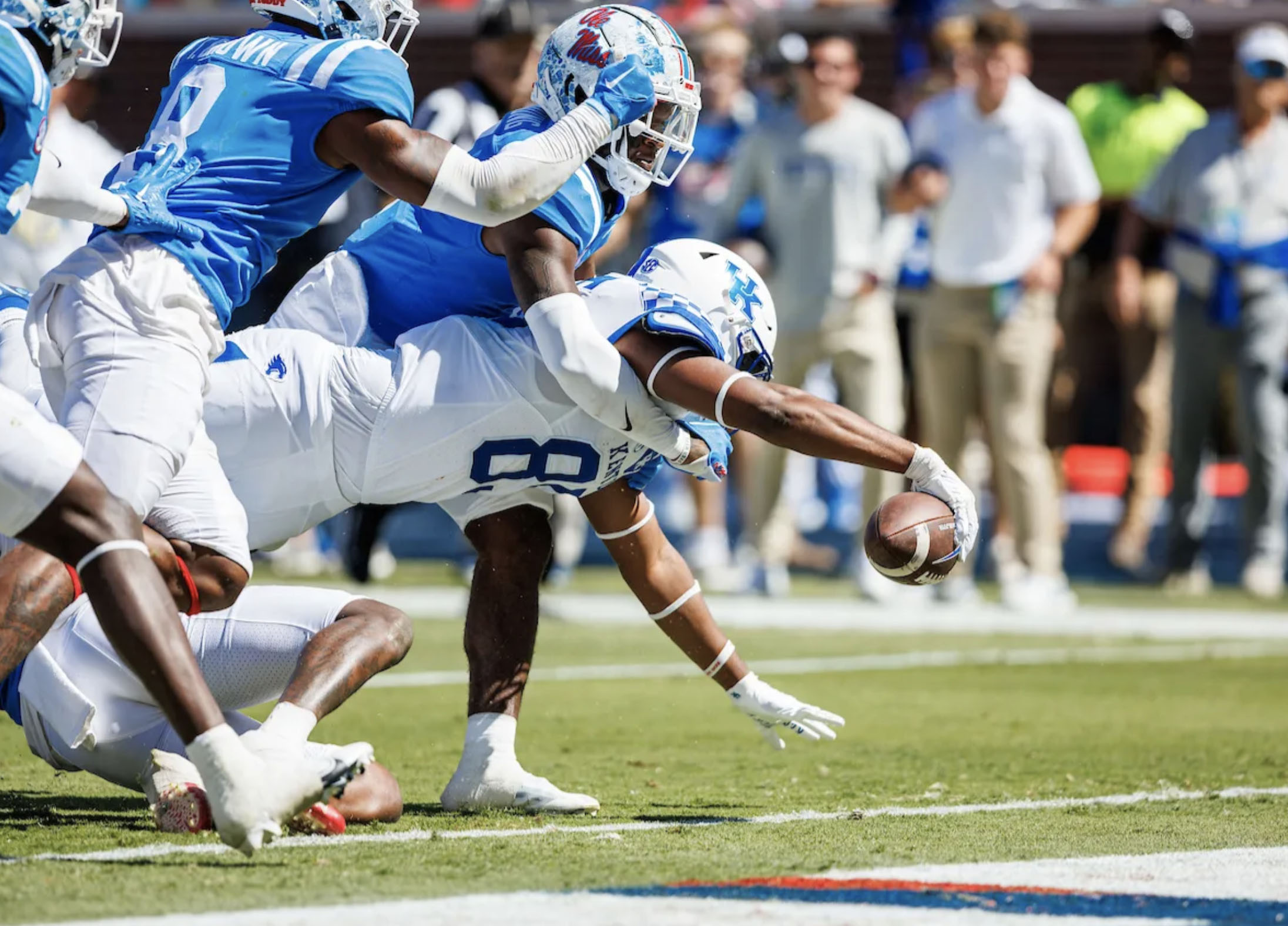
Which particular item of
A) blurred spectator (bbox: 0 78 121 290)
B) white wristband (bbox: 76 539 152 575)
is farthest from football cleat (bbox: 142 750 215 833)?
blurred spectator (bbox: 0 78 121 290)

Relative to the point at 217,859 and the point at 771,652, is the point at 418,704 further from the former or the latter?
→ the point at 217,859

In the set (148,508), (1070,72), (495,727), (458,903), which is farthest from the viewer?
(1070,72)

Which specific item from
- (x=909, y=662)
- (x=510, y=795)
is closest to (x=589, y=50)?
(x=510, y=795)

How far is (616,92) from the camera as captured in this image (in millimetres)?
4242

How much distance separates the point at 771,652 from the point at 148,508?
3871 mm

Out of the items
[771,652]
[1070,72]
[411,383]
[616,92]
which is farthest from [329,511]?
[1070,72]

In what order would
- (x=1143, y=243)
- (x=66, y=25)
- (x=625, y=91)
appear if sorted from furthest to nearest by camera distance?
1. (x=1143, y=243)
2. (x=625, y=91)
3. (x=66, y=25)

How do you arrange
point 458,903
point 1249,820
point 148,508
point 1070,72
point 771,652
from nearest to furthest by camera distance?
point 458,903
point 148,508
point 1249,820
point 771,652
point 1070,72

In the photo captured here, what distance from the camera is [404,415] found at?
4168mm

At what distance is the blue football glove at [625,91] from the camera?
4.20 m

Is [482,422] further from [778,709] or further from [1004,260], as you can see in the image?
[1004,260]

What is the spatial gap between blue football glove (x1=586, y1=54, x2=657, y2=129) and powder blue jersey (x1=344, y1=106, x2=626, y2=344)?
0.66 ft

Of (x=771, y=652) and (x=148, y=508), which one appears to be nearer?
(x=148, y=508)

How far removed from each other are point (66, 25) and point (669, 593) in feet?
5.95
